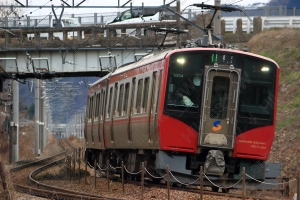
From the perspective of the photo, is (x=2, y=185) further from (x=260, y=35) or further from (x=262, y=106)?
(x=260, y=35)

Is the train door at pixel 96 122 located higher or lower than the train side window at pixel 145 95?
lower

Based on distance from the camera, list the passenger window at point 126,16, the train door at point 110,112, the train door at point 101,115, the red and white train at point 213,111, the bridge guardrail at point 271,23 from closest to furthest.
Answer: the red and white train at point 213,111 → the train door at point 110,112 → the train door at point 101,115 → the passenger window at point 126,16 → the bridge guardrail at point 271,23

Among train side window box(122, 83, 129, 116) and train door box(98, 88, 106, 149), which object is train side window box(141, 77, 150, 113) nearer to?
train side window box(122, 83, 129, 116)

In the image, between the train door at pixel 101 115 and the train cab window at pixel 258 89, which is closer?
the train cab window at pixel 258 89

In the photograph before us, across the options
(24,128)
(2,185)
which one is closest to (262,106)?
(2,185)

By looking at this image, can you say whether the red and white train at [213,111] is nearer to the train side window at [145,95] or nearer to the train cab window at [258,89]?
the train cab window at [258,89]

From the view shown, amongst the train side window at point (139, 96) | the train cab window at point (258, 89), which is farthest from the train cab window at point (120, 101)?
the train cab window at point (258, 89)

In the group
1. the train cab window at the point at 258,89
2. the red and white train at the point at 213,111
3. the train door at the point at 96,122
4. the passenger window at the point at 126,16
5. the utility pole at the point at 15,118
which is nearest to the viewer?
the red and white train at the point at 213,111

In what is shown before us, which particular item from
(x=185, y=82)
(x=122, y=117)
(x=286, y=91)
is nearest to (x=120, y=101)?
(x=122, y=117)

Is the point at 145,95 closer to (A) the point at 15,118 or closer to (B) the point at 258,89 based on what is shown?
(B) the point at 258,89

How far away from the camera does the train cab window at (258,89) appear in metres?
16.9

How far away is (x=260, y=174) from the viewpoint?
17.4m

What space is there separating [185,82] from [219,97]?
2.49ft

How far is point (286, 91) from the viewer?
31141 mm
